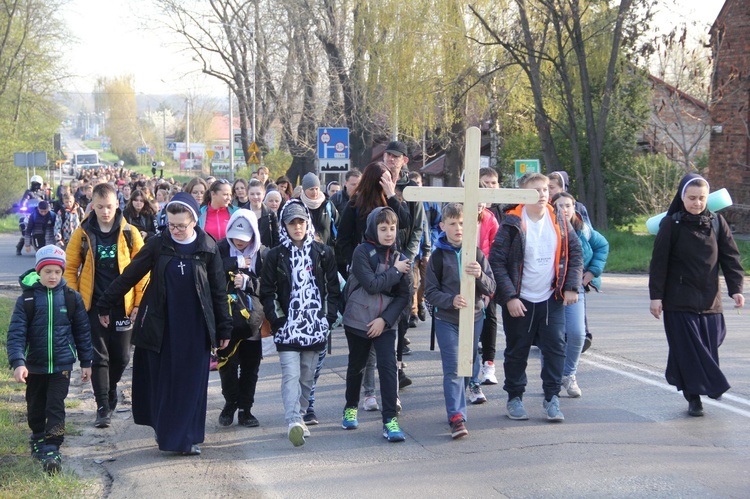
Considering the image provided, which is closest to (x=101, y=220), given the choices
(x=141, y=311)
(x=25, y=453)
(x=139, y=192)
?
(x=141, y=311)

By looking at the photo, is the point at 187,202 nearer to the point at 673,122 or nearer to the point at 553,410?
the point at 553,410

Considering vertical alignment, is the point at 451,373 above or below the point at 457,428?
above

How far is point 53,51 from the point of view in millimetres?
44156

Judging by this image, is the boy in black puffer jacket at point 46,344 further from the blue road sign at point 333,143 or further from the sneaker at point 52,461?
the blue road sign at point 333,143

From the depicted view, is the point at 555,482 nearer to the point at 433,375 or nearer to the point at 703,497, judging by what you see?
the point at 703,497

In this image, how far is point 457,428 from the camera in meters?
6.85

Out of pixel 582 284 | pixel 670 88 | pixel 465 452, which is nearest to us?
pixel 465 452

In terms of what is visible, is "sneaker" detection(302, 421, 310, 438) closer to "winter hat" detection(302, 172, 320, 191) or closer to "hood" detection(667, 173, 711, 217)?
"winter hat" detection(302, 172, 320, 191)

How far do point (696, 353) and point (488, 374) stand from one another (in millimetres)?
2021

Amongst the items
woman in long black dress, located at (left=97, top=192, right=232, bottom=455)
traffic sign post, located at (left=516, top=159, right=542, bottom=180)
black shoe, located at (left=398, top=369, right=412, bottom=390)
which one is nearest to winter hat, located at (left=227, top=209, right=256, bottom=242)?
woman in long black dress, located at (left=97, top=192, right=232, bottom=455)

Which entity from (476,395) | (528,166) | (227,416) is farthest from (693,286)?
(528,166)

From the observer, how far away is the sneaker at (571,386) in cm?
812

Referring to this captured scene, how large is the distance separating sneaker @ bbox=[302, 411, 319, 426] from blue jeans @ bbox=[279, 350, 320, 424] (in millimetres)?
248

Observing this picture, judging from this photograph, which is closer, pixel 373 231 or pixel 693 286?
pixel 373 231
